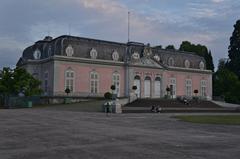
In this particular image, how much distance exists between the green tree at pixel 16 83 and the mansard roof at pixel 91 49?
820 centimetres

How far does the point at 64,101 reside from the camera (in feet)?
213

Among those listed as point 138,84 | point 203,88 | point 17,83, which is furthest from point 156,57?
point 17,83

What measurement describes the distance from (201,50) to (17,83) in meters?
51.8

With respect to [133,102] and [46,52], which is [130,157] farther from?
[46,52]

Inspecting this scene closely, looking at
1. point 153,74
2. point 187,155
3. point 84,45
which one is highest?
point 84,45

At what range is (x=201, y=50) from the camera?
9788cm

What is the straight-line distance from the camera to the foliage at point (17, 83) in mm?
62031

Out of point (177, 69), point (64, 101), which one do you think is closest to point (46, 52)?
point (64, 101)

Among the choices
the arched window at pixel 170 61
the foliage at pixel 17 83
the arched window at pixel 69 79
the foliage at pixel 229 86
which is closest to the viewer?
the foliage at pixel 17 83

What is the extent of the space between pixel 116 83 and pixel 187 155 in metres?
63.6

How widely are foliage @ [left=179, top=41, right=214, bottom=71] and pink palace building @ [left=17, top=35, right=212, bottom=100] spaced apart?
37.5 ft

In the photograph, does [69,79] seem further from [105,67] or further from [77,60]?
[105,67]

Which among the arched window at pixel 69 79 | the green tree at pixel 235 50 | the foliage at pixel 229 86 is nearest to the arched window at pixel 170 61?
the foliage at pixel 229 86

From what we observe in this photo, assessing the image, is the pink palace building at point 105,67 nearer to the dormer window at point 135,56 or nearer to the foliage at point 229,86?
the dormer window at point 135,56
